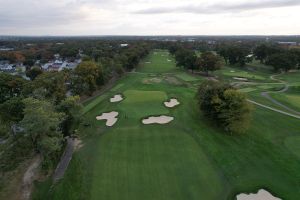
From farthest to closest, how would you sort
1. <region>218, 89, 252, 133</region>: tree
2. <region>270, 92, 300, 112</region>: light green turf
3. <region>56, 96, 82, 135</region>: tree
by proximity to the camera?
<region>270, 92, 300, 112</region>: light green turf
<region>218, 89, 252, 133</region>: tree
<region>56, 96, 82, 135</region>: tree

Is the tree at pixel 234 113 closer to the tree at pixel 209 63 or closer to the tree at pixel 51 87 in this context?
the tree at pixel 51 87

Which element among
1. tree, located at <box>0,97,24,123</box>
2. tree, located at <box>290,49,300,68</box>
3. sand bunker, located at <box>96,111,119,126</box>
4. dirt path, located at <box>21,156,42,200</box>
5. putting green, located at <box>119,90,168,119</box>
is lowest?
dirt path, located at <box>21,156,42,200</box>

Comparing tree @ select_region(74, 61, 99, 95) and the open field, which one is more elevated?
tree @ select_region(74, 61, 99, 95)

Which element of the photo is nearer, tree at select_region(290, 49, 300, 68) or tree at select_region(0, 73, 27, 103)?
tree at select_region(0, 73, 27, 103)

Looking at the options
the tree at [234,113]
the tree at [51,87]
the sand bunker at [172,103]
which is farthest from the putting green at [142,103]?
the tree at [51,87]

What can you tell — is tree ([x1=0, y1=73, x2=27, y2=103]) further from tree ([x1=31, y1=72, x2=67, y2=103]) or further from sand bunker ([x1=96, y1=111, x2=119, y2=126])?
sand bunker ([x1=96, y1=111, x2=119, y2=126])

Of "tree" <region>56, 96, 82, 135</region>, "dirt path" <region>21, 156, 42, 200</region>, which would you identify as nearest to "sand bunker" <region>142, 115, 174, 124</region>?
"tree" <region>56, 96, 82, 135</region>
